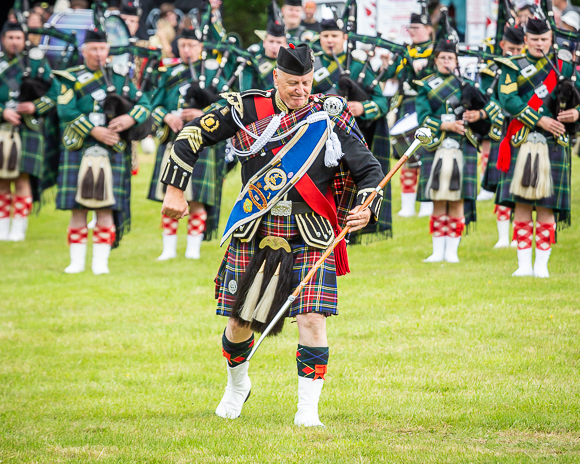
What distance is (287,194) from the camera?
385 centimetres

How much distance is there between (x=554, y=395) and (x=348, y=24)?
4.52 meters

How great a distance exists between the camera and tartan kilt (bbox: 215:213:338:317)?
3.77m

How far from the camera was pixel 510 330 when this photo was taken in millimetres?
5473

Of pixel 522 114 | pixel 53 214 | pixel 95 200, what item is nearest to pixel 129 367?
pixel 95 200

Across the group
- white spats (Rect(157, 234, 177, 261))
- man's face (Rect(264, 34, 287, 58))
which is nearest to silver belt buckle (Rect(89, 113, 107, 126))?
white spats (Rect(157, 234, 177, 261))

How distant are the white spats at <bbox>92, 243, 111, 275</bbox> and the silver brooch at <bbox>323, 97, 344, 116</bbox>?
Answer: 4.43 metres

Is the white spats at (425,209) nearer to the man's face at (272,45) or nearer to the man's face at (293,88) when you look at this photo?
the man's face at (272,45)

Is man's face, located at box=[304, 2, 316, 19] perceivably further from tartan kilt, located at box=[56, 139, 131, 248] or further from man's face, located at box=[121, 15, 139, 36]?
tartan kilt, located at box=[56, 139, 131, 248]

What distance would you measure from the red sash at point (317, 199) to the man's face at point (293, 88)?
0.09 metres

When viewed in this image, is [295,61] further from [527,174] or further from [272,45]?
[272,45]

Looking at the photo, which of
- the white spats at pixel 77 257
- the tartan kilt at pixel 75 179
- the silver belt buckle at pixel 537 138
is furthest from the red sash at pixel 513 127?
the white spats at pixel 77 257

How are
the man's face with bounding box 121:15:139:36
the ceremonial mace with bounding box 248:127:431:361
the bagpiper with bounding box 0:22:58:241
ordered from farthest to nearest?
Answer: 1. the man's face with bounding box 121:15:139:36
2. the bagpiper with bounding box 0:22:58:241
3. the ceremonial mace with bounding box 248:127:431:361

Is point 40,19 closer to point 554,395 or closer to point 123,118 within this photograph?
point 123,118

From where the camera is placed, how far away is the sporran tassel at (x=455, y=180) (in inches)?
301
